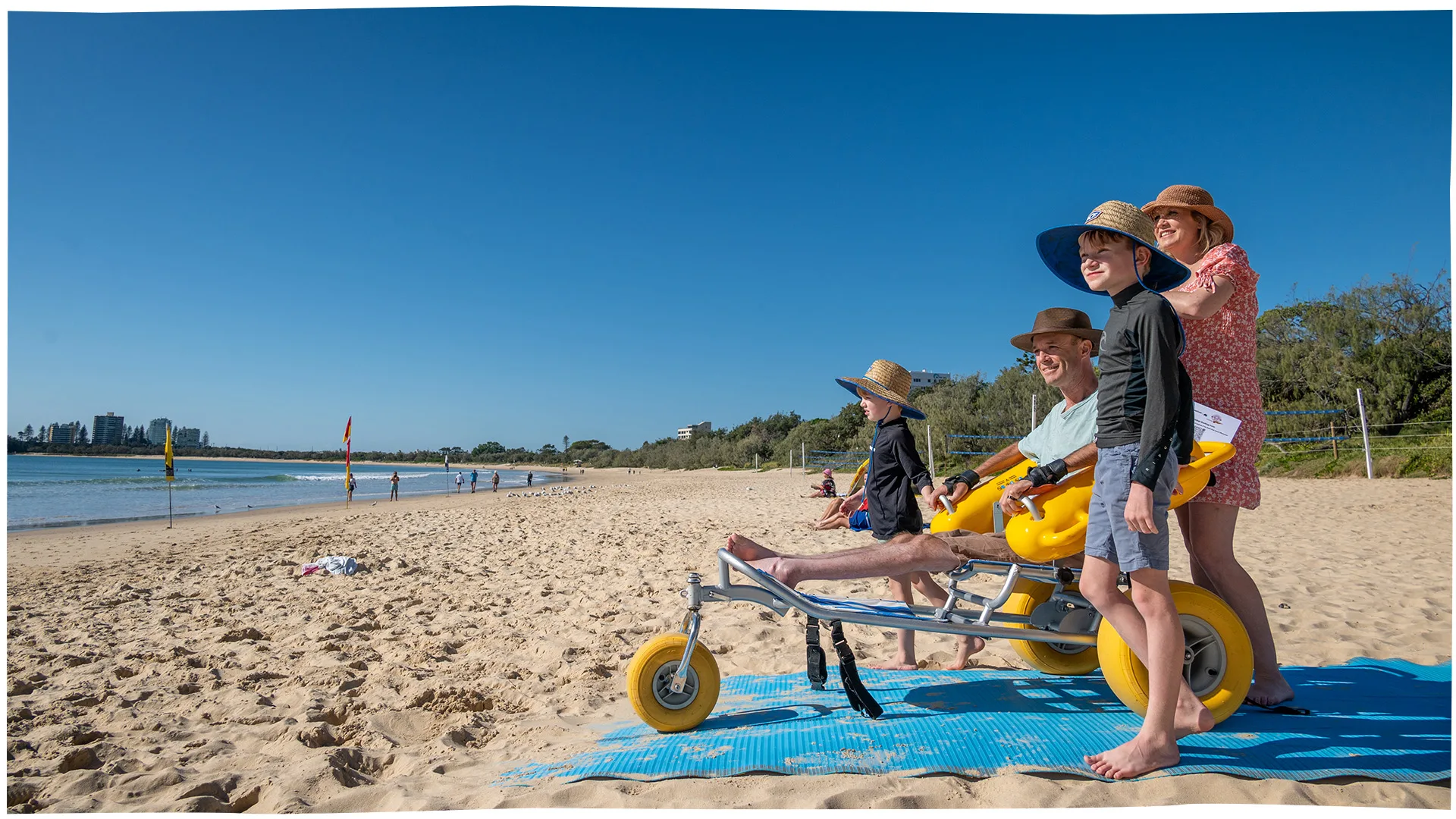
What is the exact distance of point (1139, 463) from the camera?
1.99 meters

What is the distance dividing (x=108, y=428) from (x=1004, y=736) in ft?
169

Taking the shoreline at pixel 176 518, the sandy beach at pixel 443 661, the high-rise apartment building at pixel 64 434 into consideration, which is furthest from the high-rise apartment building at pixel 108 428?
the sandy beach at pixel 443 661

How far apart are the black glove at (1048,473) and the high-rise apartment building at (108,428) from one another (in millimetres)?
47812

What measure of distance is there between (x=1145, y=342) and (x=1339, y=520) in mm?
9172

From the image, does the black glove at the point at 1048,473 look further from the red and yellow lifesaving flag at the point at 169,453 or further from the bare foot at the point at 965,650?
the red and yellow lifesaving flag at the point at 169,453

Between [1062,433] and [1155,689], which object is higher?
[1062,433]

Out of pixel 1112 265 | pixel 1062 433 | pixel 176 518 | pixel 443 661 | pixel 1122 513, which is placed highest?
pixel 1112 265

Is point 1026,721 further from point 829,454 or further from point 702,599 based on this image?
point 829,454

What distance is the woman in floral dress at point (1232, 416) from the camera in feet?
8.20

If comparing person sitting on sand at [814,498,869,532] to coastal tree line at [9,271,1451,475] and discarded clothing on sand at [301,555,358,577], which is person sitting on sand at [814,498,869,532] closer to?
discarded clothing on sand at [301,555,358,577]

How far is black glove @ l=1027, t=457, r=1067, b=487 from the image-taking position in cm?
251

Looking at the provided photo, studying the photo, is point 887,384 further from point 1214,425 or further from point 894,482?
point 1214,425

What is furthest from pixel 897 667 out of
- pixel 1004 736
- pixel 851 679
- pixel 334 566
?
pixel 334 566

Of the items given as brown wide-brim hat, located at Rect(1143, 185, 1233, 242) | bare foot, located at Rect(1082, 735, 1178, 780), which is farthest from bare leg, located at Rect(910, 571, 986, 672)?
brown wide-brim hat, located at Rect(1143, 185, 1233, 242)
